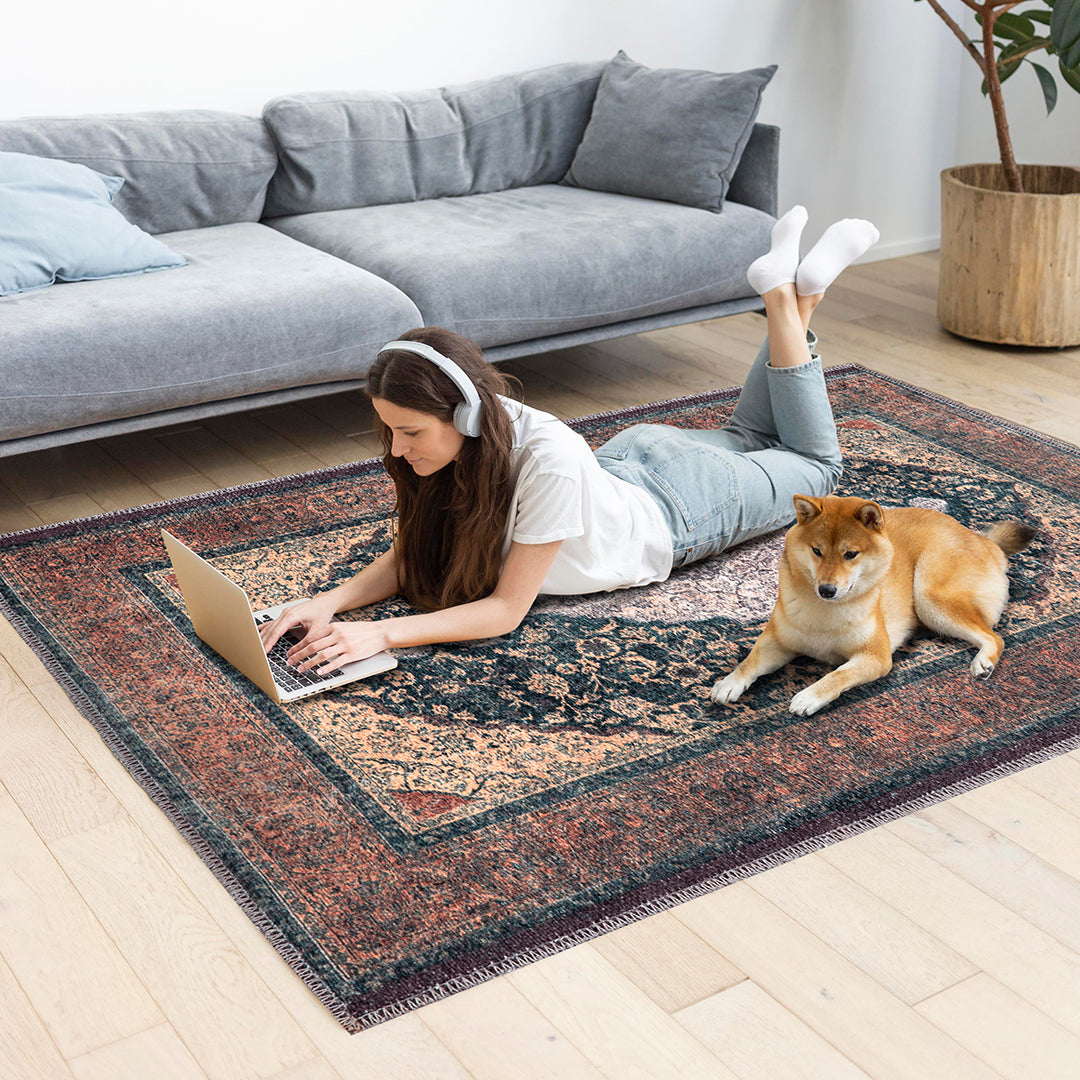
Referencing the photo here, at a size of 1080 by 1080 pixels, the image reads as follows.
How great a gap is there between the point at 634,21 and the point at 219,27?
1.43 m

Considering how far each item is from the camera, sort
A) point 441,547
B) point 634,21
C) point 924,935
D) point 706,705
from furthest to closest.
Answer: point 634,21
point 441,547
point 706,705
point 924,935

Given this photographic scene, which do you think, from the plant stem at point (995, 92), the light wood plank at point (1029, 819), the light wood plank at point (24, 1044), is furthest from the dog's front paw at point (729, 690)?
the plant stem at point (995, 92)

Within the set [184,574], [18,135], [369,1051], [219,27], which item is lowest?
[369,1051]

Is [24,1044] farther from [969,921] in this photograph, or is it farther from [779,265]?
[779,265]

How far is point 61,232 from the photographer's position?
3.03 m

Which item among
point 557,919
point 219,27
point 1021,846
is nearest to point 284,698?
point 557,919

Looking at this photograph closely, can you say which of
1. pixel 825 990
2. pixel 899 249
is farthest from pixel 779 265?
pixel 899 249

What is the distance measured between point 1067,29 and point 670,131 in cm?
109

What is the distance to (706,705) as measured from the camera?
83.6 inches

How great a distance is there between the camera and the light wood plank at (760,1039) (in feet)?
4.69

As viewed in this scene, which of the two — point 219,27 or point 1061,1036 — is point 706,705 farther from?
point 219,27

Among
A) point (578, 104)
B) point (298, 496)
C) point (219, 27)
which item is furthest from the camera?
point (578, 104)

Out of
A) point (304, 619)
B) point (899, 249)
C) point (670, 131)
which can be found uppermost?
point (670, 131)

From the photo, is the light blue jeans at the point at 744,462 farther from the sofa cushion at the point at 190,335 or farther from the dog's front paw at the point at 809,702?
the sofa cushion at the point at 190,335
